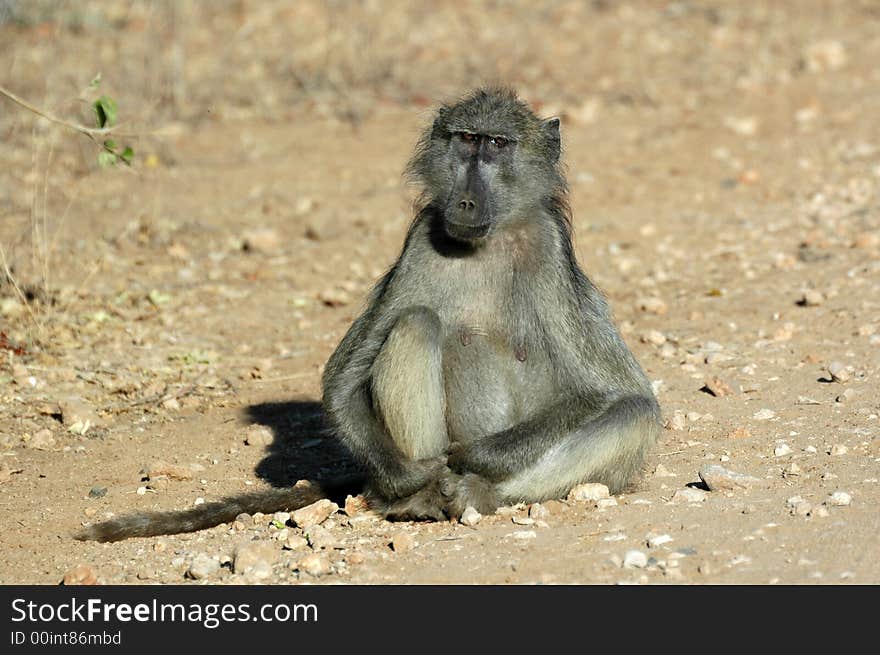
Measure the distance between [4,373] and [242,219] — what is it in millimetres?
3299

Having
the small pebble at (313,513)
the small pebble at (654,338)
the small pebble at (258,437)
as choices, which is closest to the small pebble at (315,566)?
the small pebble at (313,513)

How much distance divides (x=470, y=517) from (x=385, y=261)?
169 inches

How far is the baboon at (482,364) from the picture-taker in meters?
4.85

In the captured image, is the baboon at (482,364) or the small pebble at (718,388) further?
the small pebble at (718,388)

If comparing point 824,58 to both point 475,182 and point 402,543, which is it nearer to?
Result: point 475,182

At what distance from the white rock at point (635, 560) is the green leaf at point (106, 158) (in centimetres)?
315

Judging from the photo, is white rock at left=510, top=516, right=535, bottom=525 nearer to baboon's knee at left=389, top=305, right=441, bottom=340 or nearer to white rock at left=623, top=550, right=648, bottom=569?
white rock at left=623, top=550, right=648, bottom=569

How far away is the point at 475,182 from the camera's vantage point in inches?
195

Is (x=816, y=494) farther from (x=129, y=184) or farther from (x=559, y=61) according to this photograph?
(x=559, y=61)

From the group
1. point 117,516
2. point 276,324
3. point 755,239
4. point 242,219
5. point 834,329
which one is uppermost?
point 242,219

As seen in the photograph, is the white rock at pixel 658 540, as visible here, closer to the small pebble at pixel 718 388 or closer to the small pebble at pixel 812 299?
the small pebble at pixel 718 388

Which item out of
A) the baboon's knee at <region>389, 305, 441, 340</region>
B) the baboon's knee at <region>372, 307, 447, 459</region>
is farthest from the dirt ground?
the baboon's knee at <region>389, 305, 441, 340</region>

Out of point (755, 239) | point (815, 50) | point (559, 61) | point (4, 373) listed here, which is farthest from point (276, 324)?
point (815, 50)

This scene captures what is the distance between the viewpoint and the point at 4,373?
660cm
